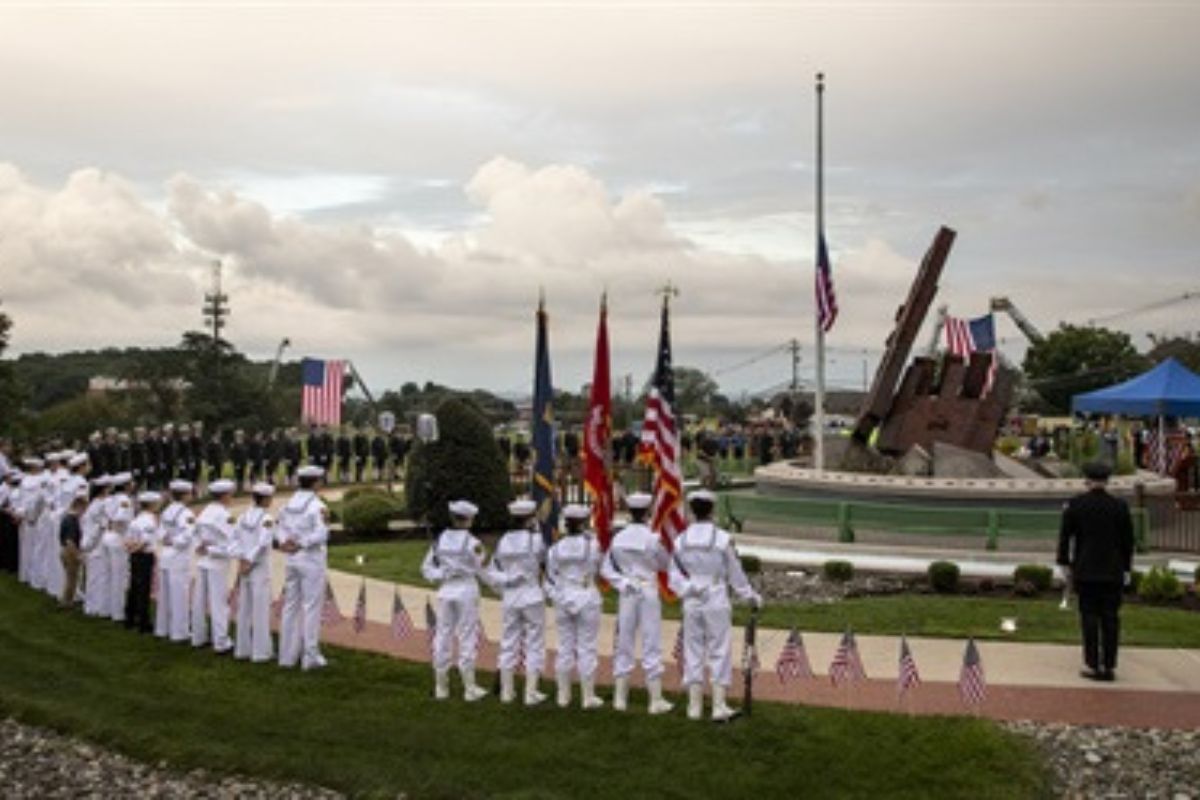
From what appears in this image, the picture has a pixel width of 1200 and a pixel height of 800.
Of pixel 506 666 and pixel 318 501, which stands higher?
pixel 318 501

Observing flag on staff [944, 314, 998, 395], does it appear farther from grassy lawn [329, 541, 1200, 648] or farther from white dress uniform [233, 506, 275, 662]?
white dress uniform [233, 506, 275, 662]

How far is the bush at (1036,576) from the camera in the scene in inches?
666

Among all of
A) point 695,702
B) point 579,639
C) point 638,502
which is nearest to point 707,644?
point 695,702

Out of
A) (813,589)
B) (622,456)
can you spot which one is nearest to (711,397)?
(622,456)

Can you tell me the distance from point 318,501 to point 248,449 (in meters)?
20.4

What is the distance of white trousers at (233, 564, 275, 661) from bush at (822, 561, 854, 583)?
821cm

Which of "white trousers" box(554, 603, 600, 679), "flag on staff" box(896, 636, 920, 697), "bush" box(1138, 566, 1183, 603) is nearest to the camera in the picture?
"white trousers" box(554, 603, 600, 679)

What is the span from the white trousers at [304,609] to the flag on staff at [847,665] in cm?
520

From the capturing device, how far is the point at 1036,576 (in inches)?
667

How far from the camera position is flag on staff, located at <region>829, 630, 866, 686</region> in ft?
37.3

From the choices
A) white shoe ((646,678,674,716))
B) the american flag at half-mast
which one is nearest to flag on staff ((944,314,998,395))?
the american flag at half-mast

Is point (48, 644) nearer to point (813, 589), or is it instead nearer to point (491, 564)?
point (491, 564)

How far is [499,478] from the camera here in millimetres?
22719

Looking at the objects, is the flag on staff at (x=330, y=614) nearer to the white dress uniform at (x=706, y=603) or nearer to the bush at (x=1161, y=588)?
the white dress uniform at (x=706, y=603)
